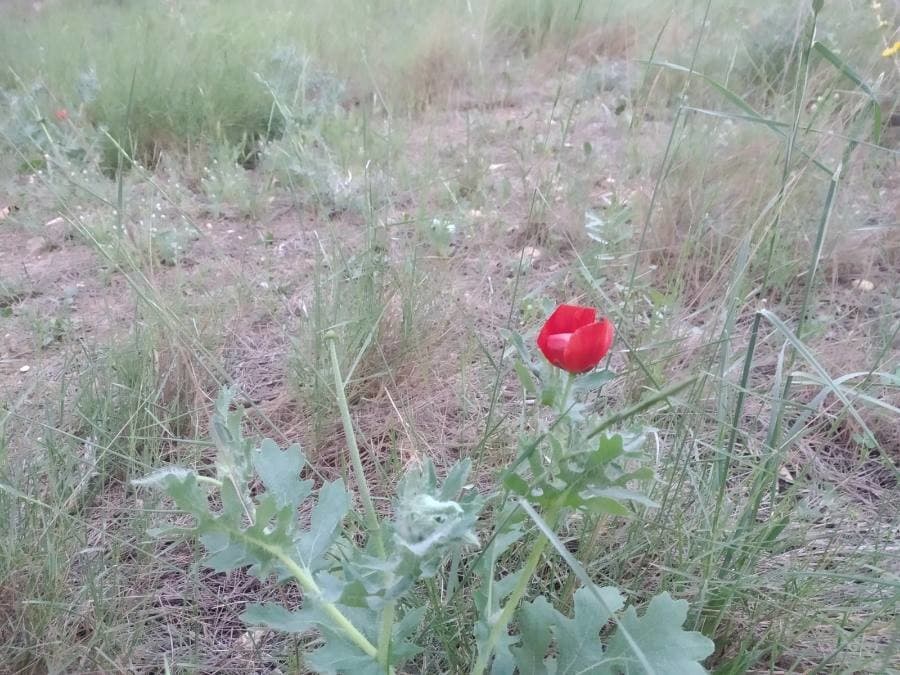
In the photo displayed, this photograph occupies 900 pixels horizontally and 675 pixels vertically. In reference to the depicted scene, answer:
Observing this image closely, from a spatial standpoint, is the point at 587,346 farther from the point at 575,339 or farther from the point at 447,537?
the point at 447,537

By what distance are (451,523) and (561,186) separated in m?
2.21

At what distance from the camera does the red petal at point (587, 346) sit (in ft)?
2.38

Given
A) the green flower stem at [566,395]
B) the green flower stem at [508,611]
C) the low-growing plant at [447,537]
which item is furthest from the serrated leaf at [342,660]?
the green flower stem at [566,395]

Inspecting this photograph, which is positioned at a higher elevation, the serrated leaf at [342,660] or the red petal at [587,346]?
the red petal at [587,346]

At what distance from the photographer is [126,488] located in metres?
1.34

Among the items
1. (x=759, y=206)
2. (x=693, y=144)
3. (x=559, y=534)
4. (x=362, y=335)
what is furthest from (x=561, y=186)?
(x=559, y=534)

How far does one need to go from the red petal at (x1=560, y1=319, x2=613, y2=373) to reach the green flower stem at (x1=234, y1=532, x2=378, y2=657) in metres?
0.39

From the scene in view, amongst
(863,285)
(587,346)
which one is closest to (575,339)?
(587,346)

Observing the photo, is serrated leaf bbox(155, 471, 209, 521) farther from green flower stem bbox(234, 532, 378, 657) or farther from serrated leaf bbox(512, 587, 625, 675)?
serrated leaf bbox(512, 587, 625, 675)

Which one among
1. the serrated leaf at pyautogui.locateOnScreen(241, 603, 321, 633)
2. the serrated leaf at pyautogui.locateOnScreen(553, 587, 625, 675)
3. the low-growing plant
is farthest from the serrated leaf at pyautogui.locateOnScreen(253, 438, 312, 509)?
the serrated leaf at pyautogui.locateOnScreen(553, 587, 625, 675)

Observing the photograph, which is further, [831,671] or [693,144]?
[693,144]

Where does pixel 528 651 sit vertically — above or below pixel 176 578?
above

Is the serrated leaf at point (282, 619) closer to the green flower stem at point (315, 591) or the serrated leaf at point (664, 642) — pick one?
the green flower stem at point (315, 591)

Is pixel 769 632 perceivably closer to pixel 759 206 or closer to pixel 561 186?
pixel 759 206
